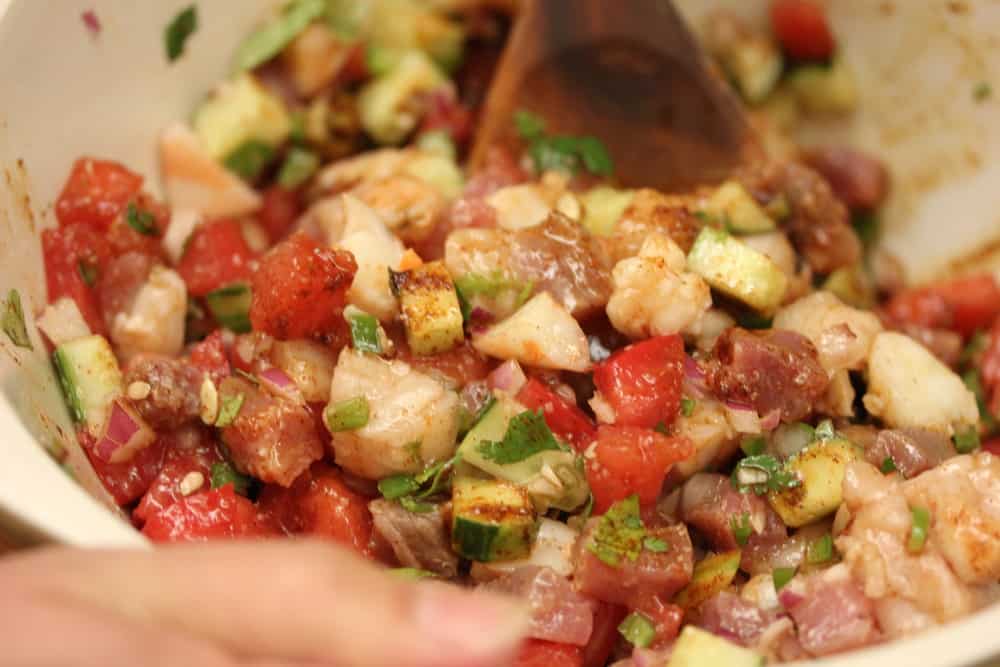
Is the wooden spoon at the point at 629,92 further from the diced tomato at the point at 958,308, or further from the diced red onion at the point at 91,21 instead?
the diced red onion at the point at 91,21

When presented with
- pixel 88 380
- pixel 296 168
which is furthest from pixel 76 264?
pixel 296 168

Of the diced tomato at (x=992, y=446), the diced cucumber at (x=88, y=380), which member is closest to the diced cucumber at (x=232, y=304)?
the diced cucumber at (x=88, y=380)

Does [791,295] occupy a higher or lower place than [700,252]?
lower

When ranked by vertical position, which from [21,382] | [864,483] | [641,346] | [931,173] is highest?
[21,382]

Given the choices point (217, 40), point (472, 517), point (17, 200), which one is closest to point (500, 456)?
point (472, 517)

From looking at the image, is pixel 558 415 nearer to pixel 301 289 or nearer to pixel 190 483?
pixel 301 289

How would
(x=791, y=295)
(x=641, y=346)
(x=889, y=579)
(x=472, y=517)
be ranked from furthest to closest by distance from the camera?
(x=791, y=295) → (x=641, y=346) → (x=472, y=517) → (x=889, y=579)

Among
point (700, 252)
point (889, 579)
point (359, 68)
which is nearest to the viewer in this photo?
point (889, 579)

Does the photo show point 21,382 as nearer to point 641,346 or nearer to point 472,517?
point 472,517
